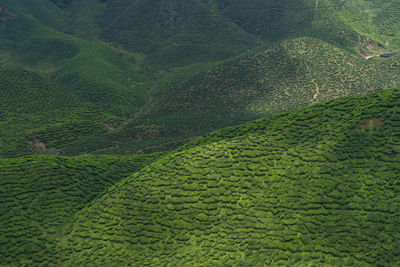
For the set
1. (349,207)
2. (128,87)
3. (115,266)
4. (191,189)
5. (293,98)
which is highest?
(349,207)

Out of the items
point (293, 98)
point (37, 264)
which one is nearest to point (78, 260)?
point (37, 264)

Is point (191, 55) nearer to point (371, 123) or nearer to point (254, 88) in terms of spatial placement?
point (254, 88)

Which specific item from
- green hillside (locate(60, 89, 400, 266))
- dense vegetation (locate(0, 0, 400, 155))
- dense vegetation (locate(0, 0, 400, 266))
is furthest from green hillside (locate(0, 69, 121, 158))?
green hillside (locate(60, 89, 400, 266))

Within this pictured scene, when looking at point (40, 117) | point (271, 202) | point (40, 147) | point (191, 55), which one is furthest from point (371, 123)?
point (191, 55)

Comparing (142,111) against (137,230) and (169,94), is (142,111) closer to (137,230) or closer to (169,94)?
(169,94)

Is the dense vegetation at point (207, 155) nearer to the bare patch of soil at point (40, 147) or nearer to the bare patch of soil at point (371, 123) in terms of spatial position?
the bare patch of soil at point (371, 123)

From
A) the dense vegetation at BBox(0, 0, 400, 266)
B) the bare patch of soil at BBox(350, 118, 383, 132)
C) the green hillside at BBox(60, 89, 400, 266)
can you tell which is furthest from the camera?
the bare patch of soil at BBox(350, 118, 383, 132)

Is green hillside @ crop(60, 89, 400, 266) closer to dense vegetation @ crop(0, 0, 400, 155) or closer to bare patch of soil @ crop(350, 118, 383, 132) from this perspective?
bare patch of soil @ crop(350, 118, 383, 132)
